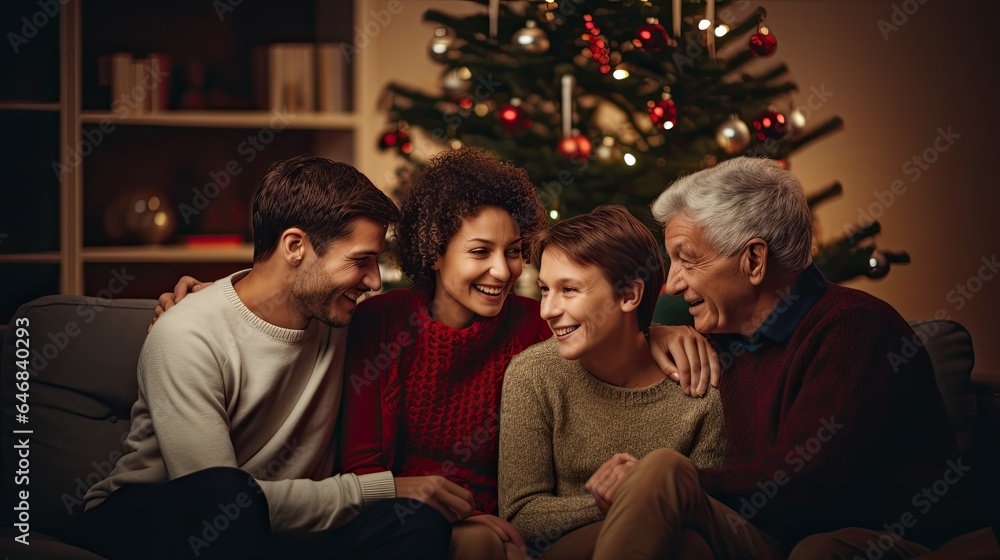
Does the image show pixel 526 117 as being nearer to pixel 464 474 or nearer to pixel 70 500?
pixel 464 474

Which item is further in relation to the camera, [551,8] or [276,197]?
[551,8]

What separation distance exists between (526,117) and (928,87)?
6.37 ft

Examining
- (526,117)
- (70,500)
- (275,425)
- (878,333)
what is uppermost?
(526,117)

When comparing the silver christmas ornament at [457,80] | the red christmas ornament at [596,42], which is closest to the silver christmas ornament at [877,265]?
the red christmas ornament at [596,42]

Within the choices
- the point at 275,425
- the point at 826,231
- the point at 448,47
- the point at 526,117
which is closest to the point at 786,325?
Answer: the point at 275,425

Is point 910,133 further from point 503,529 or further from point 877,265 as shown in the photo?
point 503,529

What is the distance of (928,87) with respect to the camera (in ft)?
12.2

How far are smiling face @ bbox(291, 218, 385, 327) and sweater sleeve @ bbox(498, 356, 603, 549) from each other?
0.33 meters

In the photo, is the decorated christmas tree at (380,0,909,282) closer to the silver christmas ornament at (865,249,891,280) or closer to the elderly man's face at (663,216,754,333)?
the silver christmas ornament at (865,249,891,280)

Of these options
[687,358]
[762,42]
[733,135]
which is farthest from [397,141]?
[687,358]

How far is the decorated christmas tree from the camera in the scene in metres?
2.71

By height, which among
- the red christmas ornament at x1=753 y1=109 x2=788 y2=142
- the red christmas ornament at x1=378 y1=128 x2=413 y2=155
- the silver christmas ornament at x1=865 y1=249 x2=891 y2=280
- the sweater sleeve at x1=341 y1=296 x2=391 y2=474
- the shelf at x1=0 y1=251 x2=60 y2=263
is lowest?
the sweater sleeve at x1=341 y1=296 x2=391 y2=474

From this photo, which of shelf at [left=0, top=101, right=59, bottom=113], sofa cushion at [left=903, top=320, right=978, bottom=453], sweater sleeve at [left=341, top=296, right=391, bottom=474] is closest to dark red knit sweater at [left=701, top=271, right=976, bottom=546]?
sofa cushion at [left=903, top=320, right=978, bottom=453]

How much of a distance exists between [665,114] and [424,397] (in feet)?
4.16
